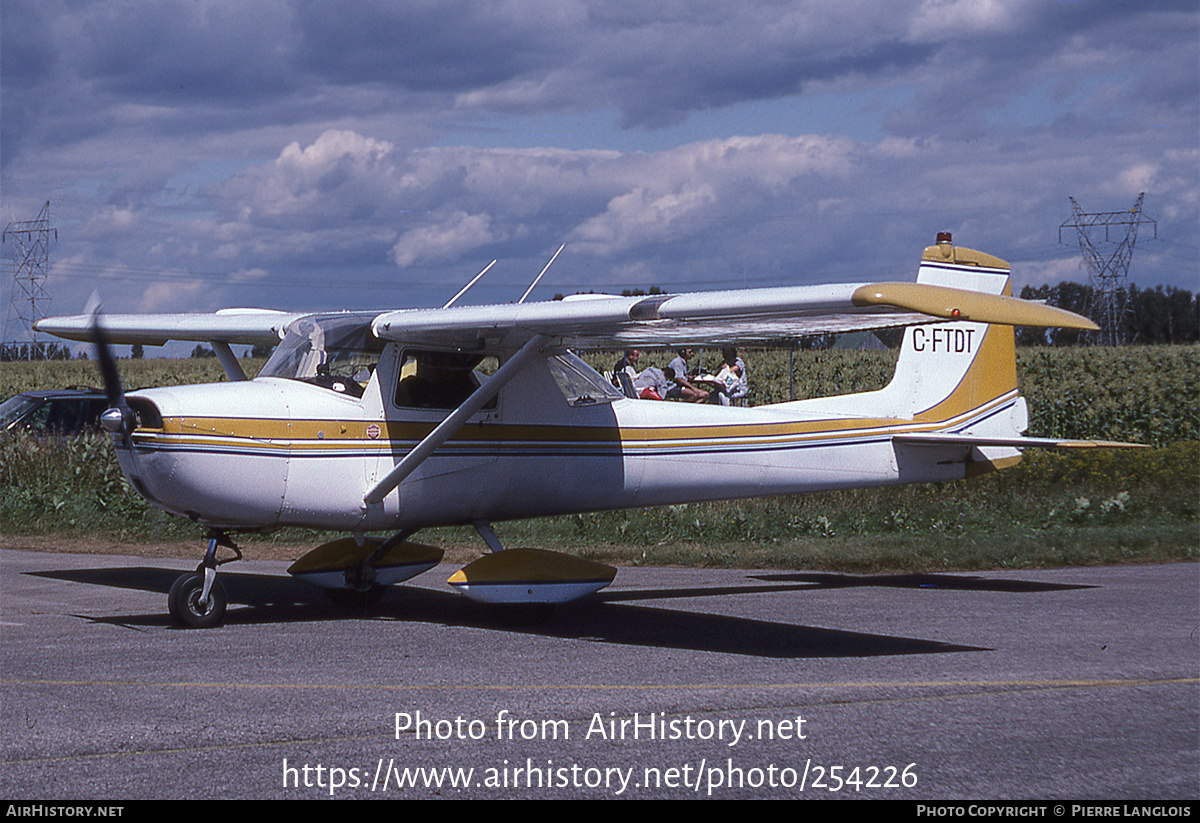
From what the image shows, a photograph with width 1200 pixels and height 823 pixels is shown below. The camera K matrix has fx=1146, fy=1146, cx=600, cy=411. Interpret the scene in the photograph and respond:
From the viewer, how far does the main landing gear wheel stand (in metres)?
7.74

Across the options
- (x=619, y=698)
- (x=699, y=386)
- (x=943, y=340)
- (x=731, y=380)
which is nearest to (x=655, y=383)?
(x=699, y=386)

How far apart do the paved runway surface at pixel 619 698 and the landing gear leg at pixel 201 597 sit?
0.17m

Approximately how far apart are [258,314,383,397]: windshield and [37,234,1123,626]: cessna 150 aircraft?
15mm

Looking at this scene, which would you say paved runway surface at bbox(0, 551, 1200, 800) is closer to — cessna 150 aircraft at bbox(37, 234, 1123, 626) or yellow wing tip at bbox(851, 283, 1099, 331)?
cessna 150 aircraft at bbox(37, 234, 1123, 626)

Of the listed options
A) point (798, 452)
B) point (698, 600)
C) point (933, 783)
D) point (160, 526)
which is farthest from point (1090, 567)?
point (160, 526)

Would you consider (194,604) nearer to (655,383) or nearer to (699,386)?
(655,383)

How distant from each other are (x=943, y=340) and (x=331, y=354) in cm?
577

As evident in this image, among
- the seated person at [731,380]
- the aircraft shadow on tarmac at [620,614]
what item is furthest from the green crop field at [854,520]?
the seated person at [731,380]

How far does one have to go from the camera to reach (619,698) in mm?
5664

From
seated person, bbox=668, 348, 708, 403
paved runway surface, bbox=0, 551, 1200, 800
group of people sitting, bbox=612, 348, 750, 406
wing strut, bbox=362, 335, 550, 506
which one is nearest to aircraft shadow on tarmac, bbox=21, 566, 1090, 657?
paved runway surface, bbox=0, 551, 1200, 800

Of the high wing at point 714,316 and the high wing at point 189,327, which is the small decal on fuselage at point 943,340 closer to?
the high wing at point 714,316

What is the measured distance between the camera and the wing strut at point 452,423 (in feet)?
26.3

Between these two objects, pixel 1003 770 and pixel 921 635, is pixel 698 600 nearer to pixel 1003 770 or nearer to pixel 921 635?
pixel 921 635

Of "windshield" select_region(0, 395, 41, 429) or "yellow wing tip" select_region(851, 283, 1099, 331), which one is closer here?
"yellow wing tip" select_region(851, 283, 1099, 331)
